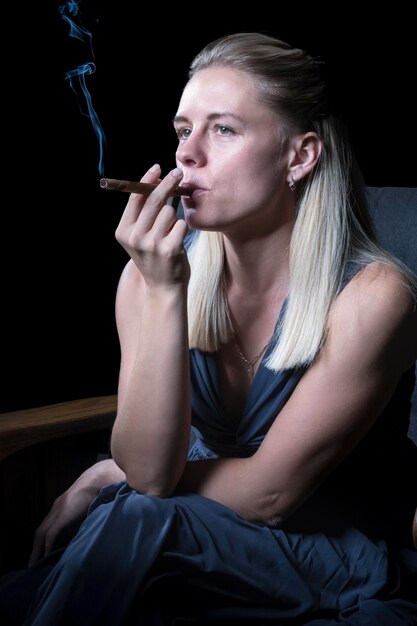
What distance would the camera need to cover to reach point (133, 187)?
165 cm

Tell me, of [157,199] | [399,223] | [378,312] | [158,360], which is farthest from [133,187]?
[399,223]

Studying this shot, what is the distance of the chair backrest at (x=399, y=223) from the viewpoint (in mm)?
2195

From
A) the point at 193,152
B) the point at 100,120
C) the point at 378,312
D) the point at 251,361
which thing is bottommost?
the point at 251,361

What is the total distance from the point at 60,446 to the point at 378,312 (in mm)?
913

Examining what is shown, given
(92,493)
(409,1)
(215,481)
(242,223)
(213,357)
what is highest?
(409,1)

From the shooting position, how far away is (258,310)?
77.5 inches

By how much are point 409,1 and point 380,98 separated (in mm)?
275

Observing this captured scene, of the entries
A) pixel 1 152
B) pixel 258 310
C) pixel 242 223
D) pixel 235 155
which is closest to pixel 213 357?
pixel 258 310

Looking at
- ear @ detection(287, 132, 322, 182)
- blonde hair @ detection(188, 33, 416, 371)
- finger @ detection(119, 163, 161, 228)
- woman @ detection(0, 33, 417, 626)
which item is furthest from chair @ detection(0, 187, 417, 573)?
finger @ detection(119, 163, 161, 228)

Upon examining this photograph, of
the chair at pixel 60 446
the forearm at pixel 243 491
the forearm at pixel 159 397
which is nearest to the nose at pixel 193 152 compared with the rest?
the forearm at pixel 159 397

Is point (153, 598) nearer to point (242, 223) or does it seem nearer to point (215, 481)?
point (215, 481)

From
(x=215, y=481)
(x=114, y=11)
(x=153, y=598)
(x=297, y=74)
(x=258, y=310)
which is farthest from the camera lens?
(x=114, y=11)

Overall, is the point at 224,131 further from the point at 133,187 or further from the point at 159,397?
the point at 159,397

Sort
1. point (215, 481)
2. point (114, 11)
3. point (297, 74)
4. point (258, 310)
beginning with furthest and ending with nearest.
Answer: point (114, 11)
point (258, 310)
point (297, 74)
point (215, 481)
